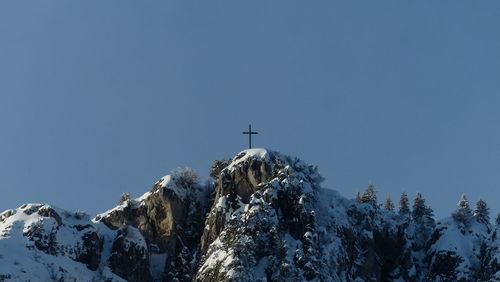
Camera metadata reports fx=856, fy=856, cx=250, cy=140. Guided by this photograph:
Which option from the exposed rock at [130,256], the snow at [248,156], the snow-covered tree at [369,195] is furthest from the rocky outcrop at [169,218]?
the snow-covered tree at [369,195]

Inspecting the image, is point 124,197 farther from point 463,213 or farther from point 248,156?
point 463,213

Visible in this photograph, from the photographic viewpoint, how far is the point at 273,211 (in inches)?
4838

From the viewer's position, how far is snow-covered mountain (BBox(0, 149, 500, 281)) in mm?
118438

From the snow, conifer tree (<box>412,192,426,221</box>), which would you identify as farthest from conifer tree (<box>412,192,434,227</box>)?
the snow

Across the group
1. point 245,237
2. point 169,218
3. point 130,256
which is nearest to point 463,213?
point 245,237

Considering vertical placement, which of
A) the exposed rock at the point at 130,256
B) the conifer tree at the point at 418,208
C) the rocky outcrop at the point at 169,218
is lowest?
the exposed rock at the point at 130,256

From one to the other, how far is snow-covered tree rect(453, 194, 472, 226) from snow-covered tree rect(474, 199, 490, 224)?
158cm

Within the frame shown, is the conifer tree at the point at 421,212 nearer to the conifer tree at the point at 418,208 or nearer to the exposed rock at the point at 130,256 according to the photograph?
the conifer tree at the point at 418,208

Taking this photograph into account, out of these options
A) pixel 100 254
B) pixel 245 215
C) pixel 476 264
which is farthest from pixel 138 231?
pixel 476 264

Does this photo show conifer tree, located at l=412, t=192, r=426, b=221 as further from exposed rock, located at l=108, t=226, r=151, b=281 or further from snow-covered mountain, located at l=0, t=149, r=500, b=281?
exposed rock, located at l=108, t=226, r=151, b=281

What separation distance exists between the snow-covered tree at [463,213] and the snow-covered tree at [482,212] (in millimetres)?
1581

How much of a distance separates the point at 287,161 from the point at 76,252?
113 feet

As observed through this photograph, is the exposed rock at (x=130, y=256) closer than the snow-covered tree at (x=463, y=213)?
→ Yes

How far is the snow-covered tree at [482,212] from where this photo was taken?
14788 centimetres
